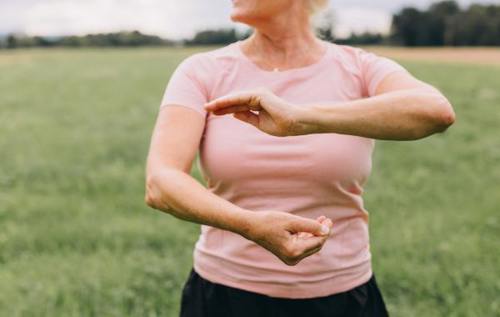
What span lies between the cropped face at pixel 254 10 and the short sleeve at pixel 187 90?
0.19m

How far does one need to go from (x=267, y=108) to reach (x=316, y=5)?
87 cm

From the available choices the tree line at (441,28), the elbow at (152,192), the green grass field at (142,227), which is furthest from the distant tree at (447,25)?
the elbow at (152,192)

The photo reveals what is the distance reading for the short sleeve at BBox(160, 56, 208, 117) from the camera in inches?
76.2

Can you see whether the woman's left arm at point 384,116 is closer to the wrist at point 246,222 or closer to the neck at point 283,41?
the wrist at point 246,222

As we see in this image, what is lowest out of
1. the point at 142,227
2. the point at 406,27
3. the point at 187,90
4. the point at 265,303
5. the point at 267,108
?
the point at 406,27

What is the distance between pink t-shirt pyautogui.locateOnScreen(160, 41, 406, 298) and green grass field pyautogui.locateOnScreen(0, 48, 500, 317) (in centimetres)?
187

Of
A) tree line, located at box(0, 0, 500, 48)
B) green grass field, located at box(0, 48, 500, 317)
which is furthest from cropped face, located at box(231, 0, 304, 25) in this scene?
tree line, located at box(0, 0, 500, 48)

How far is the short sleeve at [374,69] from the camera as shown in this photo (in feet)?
6.44

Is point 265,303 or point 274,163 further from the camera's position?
point 265,303

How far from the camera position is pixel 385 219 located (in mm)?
5418

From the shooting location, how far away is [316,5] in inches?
90.1

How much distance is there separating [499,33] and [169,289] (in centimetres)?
3332

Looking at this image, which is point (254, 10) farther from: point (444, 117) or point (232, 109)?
point (444, 117)

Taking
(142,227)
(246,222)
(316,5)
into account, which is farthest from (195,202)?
(142,227)
